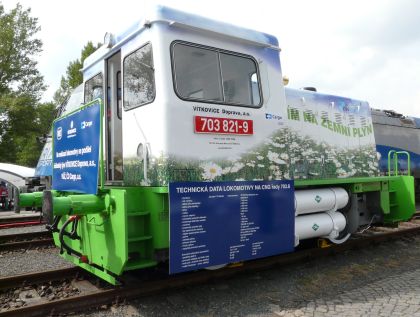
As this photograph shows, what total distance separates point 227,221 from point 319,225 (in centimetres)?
195

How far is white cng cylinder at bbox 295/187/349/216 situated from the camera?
209 inches

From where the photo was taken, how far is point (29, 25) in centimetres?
2745

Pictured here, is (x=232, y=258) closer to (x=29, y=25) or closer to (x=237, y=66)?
(x=237, y=66)

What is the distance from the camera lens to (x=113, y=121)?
5.24 m

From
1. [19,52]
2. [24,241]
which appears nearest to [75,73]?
[19,52]

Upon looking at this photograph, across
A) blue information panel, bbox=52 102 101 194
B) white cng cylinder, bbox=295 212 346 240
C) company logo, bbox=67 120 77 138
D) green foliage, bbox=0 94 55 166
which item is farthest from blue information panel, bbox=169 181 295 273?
green foliage, bbox=0 94 55 166

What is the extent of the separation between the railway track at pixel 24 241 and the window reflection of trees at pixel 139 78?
3.94 m

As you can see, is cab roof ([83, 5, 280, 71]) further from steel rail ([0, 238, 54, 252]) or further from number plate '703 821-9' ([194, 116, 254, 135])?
steel rail ([0, 238, 54, 252])

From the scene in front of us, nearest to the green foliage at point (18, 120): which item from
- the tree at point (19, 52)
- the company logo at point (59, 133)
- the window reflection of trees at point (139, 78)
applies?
the tree at point (19, 52)

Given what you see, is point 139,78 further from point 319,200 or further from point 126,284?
point 319,200

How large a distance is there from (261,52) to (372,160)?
→ 3670 millimetres

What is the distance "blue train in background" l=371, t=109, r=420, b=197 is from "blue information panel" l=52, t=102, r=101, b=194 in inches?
336

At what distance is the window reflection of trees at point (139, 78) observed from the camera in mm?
4266

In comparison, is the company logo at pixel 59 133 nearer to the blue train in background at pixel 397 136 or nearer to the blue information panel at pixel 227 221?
the blue information panel at pixel 227 221
